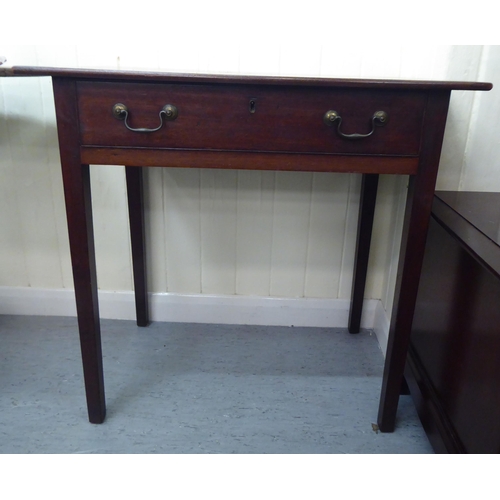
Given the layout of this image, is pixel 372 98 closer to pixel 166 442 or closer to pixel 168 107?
pixel 168 107

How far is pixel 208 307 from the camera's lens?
4.97 feet

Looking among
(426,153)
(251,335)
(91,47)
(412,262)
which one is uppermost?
(91,47)

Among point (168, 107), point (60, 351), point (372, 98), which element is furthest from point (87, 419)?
point (372, 98)

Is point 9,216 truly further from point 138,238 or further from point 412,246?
point 412,246

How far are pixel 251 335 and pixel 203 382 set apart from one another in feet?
0.91

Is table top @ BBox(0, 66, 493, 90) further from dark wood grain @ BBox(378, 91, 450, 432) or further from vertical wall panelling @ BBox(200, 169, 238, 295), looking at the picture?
vertical wall panelling @ BBox(200, 169, 238, 295)

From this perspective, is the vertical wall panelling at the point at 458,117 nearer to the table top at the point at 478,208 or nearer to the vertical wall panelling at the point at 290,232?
the table top at the point at 478,208

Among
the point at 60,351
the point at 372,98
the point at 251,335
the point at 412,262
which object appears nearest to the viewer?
the point at 372,98

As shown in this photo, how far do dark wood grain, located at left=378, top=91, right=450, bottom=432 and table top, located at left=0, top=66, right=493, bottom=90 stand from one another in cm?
4

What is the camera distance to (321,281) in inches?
58.7

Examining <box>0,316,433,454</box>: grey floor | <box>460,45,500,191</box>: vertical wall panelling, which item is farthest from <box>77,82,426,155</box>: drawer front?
<box>0,316,433,454</box>: grey floor

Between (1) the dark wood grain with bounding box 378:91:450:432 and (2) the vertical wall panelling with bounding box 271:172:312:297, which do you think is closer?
(1) the dark wood grain with bounding box 378:91:450:432

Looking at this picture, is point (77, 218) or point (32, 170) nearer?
point (77, 218)

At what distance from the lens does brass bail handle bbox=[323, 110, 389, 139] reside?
32.8 inches
